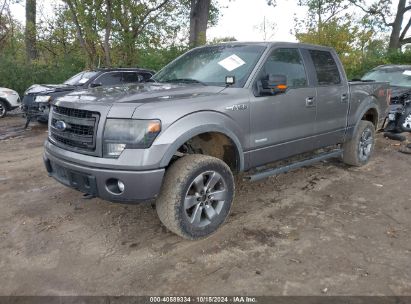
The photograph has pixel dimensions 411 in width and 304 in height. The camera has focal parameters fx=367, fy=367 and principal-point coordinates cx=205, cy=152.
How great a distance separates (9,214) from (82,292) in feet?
6.37

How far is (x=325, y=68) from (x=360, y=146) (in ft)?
5.32

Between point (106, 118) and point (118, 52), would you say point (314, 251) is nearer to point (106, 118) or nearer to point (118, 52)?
point (106, 118)

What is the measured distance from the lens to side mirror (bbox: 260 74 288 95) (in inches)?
151

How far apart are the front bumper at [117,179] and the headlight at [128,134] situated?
0.61 ft

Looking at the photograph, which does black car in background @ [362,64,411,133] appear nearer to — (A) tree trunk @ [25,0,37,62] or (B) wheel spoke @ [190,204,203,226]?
(B) wheel spoke @ [190,204,203,226]

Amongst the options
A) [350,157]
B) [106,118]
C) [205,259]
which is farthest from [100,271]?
[350,157]

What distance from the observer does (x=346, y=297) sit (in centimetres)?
272

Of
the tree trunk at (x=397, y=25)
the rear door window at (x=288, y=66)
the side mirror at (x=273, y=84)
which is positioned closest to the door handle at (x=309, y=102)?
the rear door window at (x=288, y=66)

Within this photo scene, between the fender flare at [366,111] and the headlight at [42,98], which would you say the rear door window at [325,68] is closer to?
the fender flare at [366,111]

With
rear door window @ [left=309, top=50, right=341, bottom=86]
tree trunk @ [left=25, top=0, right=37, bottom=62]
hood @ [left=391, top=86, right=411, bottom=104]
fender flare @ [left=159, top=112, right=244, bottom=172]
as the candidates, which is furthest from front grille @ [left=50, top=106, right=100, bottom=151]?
tree trunk @ [left=25, top=0, right=37, bottom=62]

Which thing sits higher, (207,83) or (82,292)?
(207,83)

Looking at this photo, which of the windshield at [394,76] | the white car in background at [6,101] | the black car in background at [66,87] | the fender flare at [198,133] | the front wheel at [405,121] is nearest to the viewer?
the fender flare at [198,133]

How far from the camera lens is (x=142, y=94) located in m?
3.52

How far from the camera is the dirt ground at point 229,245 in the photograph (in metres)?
2.88
